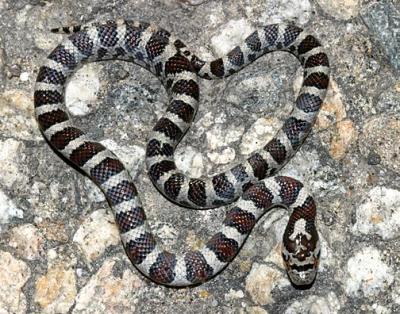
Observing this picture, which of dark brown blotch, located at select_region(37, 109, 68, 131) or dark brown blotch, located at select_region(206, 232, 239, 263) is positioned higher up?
dark brown blotch, located at select_region(37, 109, 68, 131)

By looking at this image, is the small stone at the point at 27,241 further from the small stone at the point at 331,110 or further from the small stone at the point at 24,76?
the small stone at the point at 331,110

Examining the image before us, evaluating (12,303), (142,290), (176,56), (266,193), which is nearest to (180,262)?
(142,290)

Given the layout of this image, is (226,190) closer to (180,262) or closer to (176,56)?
(180,262)

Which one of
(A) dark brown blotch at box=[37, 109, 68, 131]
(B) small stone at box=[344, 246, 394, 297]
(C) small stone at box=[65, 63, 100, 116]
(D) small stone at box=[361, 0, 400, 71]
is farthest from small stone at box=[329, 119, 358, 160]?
(A) dark brown blotch at box=[37, 109, 68, 131]

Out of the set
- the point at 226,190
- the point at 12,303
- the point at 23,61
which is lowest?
the point at 12,303

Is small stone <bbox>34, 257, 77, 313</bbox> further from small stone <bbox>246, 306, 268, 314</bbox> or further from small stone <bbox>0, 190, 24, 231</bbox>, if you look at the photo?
small stone <bbox>246, 306, 268, 314</bbox>

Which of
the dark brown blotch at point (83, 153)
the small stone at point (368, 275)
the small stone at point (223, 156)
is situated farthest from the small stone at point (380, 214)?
the dark brown blotch at point (83, 153)
